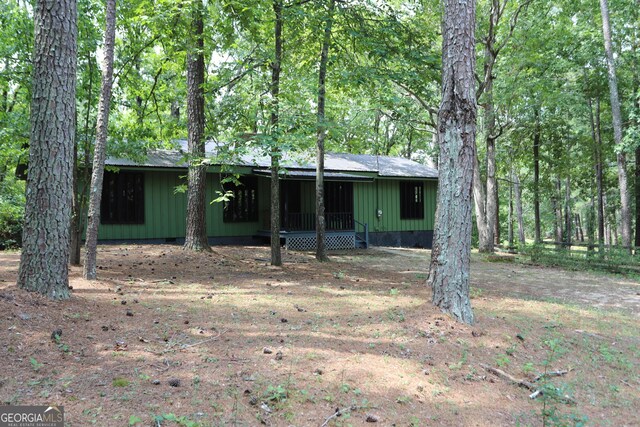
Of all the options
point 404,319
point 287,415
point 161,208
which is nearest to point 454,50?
point 404,319

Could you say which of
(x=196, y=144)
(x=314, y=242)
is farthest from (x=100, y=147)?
(x=314, y=242)

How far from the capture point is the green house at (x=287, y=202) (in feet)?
50.1

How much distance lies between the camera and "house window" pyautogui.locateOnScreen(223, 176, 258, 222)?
17.4 m

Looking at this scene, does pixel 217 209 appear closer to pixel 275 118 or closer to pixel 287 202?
pixel 287 202

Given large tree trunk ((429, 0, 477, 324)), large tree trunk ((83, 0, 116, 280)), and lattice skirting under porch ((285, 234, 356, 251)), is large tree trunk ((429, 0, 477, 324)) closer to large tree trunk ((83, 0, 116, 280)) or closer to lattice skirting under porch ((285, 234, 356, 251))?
large tree trunk ((83, 0, 116, 280))

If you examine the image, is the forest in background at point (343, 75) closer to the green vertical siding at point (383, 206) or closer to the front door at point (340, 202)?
the front door at point (340, 202)

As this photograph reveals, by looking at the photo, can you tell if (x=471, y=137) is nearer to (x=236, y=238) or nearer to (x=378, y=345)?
(x=378, y=345)

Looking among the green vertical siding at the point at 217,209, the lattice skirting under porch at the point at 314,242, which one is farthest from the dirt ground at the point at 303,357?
the lattice skirting under porch at the point at 314,242

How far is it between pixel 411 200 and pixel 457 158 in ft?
51.2

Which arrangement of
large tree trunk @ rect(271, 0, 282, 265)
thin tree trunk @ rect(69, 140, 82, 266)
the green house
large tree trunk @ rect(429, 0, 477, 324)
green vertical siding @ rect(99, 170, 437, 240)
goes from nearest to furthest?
large tree trunk @ rect(429, 0, 477, 324)
large tree trunk @ rect(271, 0, 282, 265)
thin tree trunk @ rect(69, 140, 82, 266)
the green house
green vertical siding @ rect(99, 170, 437, 240)

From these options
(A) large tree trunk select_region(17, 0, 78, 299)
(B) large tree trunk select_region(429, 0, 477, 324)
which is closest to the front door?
(B) large tree trunk select_region(429, 0, 477, 324)

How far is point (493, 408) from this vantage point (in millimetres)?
3887

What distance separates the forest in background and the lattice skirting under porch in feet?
11.8

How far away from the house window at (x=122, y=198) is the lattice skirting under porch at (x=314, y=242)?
5393 millimetres
